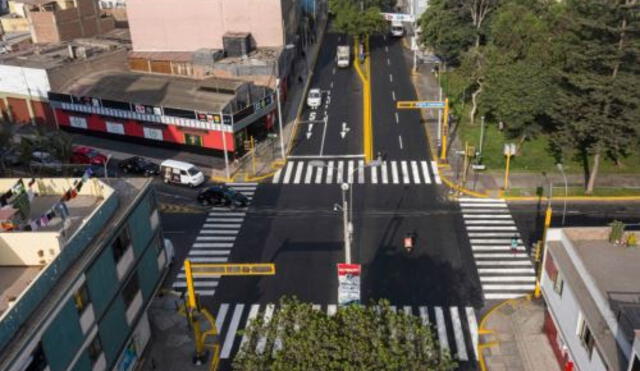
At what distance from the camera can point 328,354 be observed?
75.2 ft

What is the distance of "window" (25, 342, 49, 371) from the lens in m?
22.1

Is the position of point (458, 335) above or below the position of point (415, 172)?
below

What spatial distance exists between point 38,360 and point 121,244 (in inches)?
341

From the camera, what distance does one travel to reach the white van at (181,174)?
185 feet

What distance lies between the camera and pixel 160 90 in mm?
68375

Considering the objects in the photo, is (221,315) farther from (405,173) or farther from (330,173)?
(405,173)

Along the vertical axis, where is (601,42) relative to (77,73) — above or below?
above

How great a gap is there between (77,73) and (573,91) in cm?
5825

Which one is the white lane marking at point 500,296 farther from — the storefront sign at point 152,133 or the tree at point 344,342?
the storefront sign at point 152,133

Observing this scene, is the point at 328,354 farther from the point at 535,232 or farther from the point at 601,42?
the point at 601,42

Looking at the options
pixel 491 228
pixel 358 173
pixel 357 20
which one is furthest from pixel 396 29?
pixel 491 228

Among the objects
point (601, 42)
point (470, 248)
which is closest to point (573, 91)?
point (601, 42)

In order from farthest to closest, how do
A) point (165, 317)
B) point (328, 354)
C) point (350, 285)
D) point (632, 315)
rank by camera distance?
point (165, 317), point (350, 285), point (632, 315), point (328, 354)

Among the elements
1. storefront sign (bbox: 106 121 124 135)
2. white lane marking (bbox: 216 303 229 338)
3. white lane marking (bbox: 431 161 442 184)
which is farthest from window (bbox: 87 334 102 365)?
storefront sign (bbox: 106 121 124 135)
